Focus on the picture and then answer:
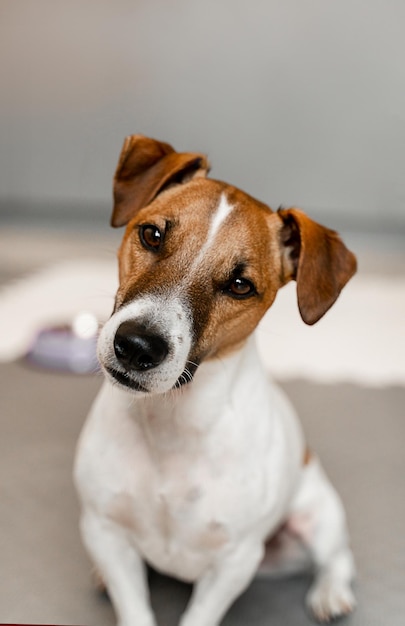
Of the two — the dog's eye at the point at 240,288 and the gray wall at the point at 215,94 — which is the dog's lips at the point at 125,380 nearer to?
the dog's eye at the point at 240,288

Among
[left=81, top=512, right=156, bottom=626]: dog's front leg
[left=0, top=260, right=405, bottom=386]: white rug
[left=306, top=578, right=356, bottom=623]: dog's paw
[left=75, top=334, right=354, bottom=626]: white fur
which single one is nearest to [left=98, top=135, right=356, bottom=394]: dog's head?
[left=75, top=334, right=354, bottom=626]: white fur

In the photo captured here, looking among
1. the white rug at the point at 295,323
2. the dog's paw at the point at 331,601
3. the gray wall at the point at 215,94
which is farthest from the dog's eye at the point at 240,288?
the gray wall at the point at 215,94

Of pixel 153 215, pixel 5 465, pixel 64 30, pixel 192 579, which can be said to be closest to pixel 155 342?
pixel 153 215

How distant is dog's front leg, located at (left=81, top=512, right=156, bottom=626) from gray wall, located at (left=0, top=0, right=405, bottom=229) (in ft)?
10.3

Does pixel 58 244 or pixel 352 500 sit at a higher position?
pixel 352 500

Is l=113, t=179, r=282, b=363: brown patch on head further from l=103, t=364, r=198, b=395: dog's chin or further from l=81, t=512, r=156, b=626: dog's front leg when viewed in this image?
l=81, t=512, r=156, b=626: dog's front leg

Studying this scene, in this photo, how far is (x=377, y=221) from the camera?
484 cm

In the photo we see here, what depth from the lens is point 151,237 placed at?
1681 millimetres

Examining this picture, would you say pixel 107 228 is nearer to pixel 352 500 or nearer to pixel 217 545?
pixel 352 500

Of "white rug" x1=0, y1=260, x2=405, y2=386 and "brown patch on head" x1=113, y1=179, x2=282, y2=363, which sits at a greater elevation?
"brown patch on head" x1=113, y1=179, x2=282, y2=363

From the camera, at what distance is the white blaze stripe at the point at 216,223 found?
5.34ft

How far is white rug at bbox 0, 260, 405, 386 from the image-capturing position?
10.7 ft

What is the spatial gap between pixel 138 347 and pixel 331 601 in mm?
988

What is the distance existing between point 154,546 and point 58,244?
289 centimetres
